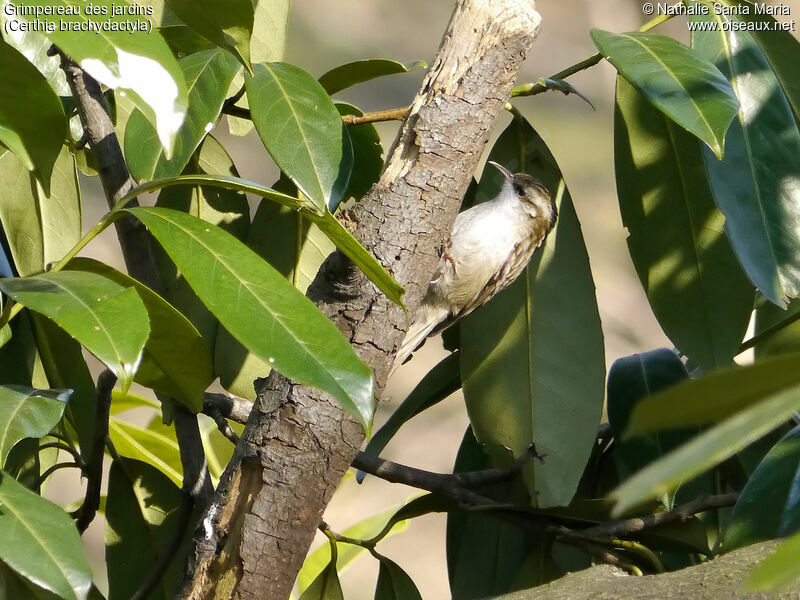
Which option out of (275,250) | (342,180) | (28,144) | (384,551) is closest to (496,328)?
(275,250)

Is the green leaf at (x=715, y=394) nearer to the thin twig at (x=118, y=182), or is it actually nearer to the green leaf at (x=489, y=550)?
the thin twig at (x=118, y=182)

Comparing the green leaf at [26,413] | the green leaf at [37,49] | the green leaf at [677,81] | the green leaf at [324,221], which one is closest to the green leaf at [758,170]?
the green leaf at [677,81]

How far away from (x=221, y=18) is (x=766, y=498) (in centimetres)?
147

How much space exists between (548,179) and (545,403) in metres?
0.65

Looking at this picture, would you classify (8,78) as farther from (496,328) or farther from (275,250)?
(496,328)

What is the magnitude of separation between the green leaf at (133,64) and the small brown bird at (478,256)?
2040mm

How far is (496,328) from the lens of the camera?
7.43 feet

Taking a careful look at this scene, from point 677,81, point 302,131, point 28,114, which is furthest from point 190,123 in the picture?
point 677,81

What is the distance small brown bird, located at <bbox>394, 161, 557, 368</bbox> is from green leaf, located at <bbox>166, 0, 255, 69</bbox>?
1751 mm

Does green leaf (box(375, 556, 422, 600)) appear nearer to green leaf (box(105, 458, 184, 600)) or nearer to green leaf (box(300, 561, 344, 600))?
green leaf (box(300, 561, 344, 600))

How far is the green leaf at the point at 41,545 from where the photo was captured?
3.35 feet

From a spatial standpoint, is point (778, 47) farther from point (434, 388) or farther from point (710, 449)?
point (710, 449)

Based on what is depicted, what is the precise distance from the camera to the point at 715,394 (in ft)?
1.40

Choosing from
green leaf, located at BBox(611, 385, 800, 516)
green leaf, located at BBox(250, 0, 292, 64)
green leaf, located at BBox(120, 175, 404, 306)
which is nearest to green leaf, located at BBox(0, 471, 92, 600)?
green leaf, located at BBox(120, 175, 404, 306)
